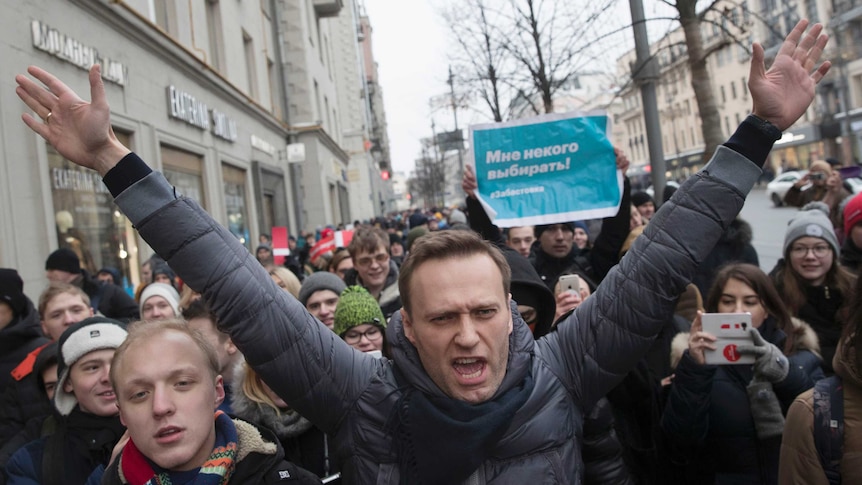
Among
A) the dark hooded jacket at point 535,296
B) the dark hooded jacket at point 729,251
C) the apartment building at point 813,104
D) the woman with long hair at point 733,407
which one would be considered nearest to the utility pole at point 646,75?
the dark hooded jacket at point 729,251

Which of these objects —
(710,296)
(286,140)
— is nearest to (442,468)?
(710,296)

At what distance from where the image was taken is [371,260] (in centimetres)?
571

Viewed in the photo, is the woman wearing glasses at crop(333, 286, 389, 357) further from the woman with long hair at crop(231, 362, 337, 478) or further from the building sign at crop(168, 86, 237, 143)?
the building sign at crop(168, 86, 237, 143)

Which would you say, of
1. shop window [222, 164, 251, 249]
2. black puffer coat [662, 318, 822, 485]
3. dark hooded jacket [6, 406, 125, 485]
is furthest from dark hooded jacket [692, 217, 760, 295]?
shop window [222, 164, 251, 249]

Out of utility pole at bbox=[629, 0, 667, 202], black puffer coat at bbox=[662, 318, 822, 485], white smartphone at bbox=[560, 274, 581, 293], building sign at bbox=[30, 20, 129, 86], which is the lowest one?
black puffer coat at bbox=[662, 318, 822, 485]

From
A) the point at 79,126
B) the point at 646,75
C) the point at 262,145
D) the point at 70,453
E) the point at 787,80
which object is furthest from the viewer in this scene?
the point at 262,145

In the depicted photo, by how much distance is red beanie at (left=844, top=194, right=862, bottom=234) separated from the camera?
487 centimetres

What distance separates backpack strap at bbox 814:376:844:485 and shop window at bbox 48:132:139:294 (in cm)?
832

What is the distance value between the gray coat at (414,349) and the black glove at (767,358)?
1215 millimetres

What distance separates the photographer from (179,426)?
7.38 ft

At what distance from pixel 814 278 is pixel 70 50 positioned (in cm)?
867

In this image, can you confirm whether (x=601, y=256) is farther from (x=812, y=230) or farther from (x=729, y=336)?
(x=729, y=336)

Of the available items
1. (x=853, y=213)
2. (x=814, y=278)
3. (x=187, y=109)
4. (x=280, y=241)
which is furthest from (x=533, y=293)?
(x=187, y=109)

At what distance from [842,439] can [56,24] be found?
30.8ft
